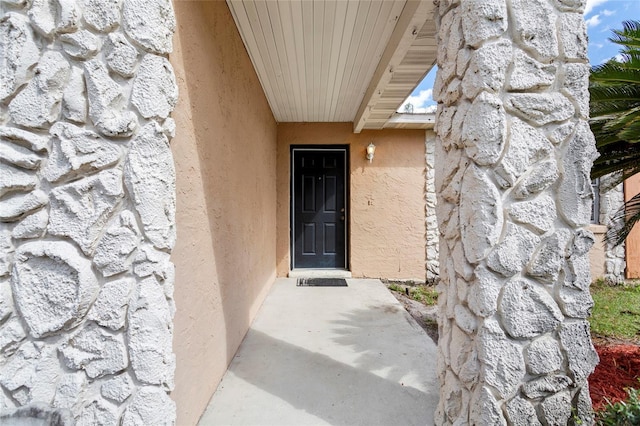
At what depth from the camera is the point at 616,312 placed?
3.50 meters

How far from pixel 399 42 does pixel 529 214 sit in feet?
5.69

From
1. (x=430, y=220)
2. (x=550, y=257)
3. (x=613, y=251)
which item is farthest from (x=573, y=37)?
(x=613, y=251)

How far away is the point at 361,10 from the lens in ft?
7.00

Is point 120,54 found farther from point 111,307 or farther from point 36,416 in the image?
point 36,416

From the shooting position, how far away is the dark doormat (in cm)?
432

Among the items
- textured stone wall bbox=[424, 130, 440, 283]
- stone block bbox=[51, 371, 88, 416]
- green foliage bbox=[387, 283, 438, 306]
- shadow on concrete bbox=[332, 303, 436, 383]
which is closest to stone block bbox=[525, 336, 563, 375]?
shadow on concrete bbox=[332, 303, 436, 383]

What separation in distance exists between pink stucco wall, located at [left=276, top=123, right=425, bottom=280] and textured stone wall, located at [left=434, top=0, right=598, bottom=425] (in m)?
3.55

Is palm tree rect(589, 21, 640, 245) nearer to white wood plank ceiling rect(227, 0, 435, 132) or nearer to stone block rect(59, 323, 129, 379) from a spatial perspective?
white wood plank ceiling rect(227, 0, 435, 132)

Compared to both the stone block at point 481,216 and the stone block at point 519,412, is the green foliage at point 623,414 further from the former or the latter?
the stone block at point 481,216

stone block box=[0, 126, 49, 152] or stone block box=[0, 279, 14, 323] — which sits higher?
stone block box=[0, 126, 49, 152]

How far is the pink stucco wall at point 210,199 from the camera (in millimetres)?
1419

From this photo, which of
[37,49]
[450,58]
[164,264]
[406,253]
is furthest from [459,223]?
[406,253]

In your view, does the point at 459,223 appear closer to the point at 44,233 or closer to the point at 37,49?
the point at 44,233

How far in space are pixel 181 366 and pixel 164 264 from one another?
612 millimetres
